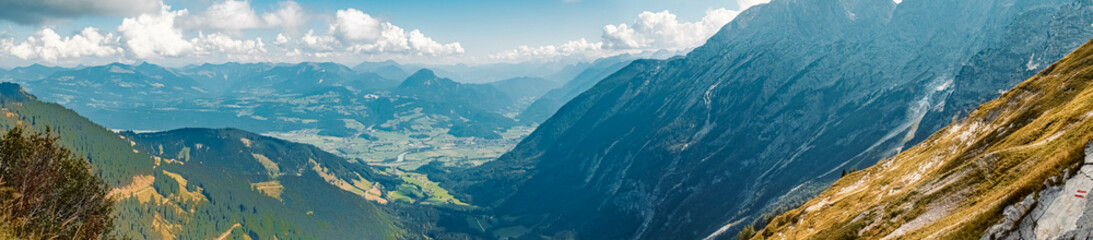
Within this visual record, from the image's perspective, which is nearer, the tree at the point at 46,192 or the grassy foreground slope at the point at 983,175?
the grassy foreground slope at the point at 983,175

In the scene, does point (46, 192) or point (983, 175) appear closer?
→ point (983, 175)

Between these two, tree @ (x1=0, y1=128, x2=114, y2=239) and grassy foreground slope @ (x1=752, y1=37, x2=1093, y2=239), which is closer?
grassy foreground slope @ (x1=752, y1=37, x2=1093, y2=239)

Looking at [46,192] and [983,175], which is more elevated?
[983,175]

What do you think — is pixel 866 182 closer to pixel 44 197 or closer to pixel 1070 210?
pixel 1070 210
